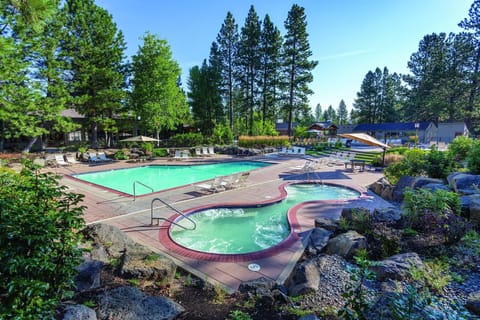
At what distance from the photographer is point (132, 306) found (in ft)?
8.12

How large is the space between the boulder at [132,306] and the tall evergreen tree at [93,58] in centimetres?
1988

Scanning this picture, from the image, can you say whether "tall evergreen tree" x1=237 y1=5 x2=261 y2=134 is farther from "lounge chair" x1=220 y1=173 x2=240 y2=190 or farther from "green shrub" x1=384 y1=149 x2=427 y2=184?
"lounge chair" x1=220 y1=173 x2=240 y2=190

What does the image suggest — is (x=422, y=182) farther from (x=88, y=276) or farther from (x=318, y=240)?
(x=88, y=276)

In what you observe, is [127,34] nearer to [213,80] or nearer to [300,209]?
[213,80]

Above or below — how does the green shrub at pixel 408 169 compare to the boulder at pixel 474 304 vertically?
above

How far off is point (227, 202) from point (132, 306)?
5.38 metres

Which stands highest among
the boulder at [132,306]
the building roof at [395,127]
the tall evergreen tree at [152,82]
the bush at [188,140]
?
the tall evergreen tree at [152,82]

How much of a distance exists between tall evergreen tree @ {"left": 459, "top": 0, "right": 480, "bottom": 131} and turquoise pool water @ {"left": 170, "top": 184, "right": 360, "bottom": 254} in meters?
38.8

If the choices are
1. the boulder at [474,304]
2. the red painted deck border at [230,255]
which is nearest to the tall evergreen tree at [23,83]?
the red painted deck border at [230,255]

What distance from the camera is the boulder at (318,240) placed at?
456cm

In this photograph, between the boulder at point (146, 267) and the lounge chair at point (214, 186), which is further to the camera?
the lounge chair at point (214, 186)

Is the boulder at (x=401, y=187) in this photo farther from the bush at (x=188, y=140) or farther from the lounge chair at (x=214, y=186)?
the bush at (x=188, y=140)

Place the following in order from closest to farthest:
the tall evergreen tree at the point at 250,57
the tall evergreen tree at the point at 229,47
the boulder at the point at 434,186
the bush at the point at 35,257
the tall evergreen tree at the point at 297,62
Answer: the bush at the point at 35,257 → the boulder at the point at 434,186 → the tall evergreen tree at the point at 297,62 → the tall evergreen tree at the point at 250,57 → the tall evergreen tree at the point at 229,47

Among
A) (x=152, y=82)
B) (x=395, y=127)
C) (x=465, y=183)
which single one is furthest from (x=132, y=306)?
(x=395, y=127)
